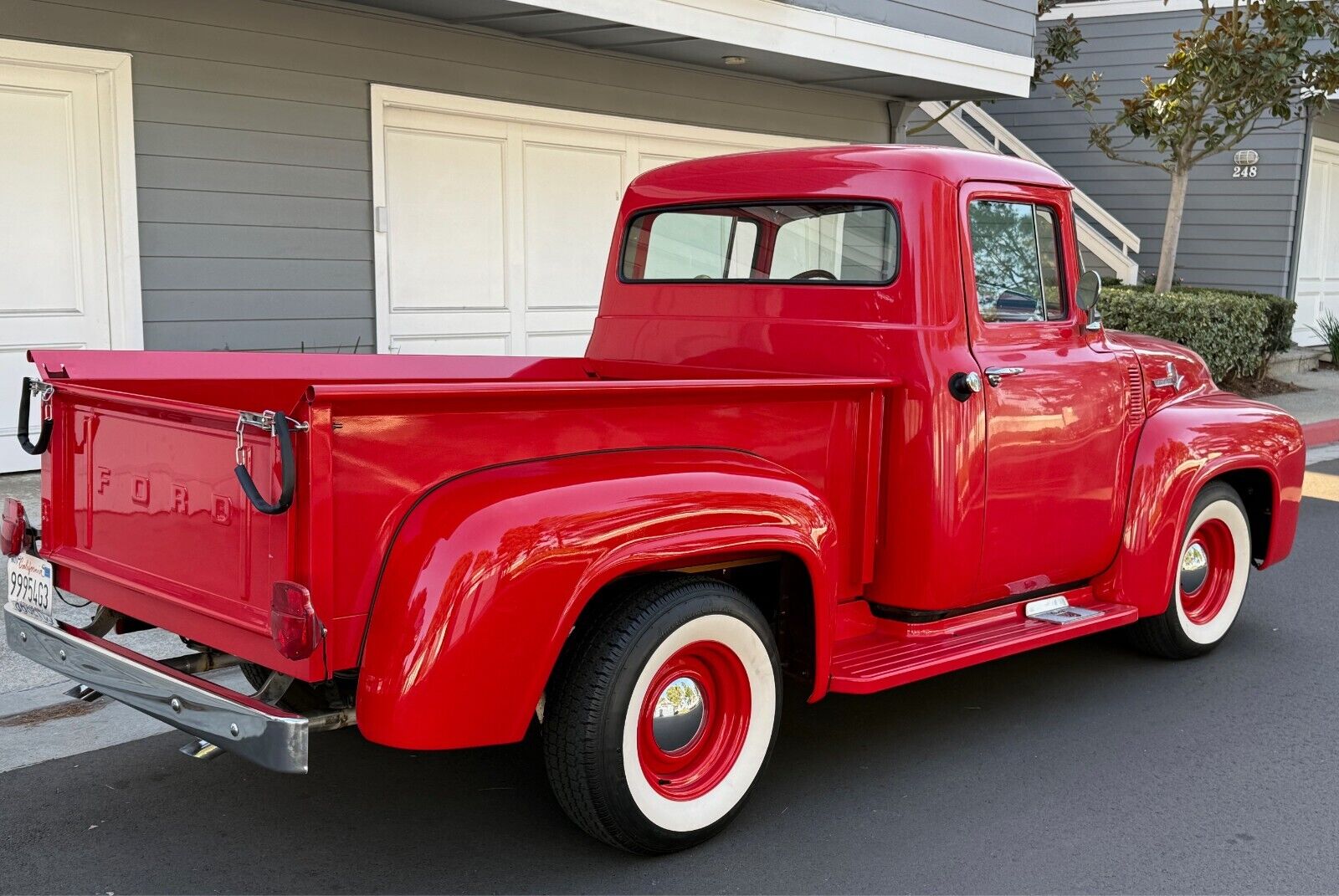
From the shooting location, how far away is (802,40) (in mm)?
9195

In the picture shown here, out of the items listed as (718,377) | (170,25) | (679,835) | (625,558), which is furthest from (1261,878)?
(170,25)

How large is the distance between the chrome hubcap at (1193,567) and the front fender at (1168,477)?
0.30 m

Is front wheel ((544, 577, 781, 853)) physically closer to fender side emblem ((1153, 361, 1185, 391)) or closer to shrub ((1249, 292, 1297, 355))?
fender side emblem ((1153, 361, 1185, 391))

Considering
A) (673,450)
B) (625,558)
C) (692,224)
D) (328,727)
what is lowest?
(328,727)

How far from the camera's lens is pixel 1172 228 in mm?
13109

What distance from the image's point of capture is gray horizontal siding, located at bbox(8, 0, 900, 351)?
7.04 m

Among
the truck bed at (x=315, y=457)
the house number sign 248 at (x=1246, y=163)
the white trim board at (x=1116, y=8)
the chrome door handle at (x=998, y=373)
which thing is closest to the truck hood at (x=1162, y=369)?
the chrome door handle at (x=998, y=373)

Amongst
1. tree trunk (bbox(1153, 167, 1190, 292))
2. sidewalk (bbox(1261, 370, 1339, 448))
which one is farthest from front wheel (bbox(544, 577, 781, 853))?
tree trunk (bbox(1153, 167, 1190, 292))

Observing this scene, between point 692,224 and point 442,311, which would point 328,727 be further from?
point 442,311

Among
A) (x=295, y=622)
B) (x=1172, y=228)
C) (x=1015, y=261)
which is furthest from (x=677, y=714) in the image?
(x=1172, y=228)

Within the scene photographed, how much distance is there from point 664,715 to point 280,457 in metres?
1.24

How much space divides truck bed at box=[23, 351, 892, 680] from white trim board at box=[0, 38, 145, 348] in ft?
10.5

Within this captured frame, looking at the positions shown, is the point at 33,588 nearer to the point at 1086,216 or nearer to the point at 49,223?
the point at 49,223

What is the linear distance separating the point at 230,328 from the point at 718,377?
161 inches
